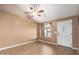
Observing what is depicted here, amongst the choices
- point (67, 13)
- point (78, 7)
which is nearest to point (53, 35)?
point (67, 13)

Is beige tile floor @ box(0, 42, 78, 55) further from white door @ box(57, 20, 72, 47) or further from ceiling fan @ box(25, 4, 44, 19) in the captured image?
ceiling fan @ box(25, 4, 44, 19)

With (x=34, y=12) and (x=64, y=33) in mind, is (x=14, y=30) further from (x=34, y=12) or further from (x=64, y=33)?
(x=64, y=33)

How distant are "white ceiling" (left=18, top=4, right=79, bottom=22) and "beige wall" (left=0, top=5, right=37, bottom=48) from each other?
225 millimetres

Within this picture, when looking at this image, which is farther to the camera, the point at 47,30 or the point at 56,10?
the point at 47,30

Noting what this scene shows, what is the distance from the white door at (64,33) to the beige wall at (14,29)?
480 millimetres

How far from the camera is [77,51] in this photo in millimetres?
1968

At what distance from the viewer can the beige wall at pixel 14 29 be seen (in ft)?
6.49

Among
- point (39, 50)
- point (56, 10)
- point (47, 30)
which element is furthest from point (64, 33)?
point (39, 50)

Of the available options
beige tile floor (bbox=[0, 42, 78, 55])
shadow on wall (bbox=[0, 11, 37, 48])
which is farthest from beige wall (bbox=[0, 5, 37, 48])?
Result: beige tile floor (bbox=[0, 42, 78, 55])

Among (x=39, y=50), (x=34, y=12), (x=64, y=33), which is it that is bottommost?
(x=39, y=50)

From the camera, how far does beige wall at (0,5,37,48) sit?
1.98 m

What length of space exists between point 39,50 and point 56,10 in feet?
2.73

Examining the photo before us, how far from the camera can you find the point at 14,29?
2.04 m
